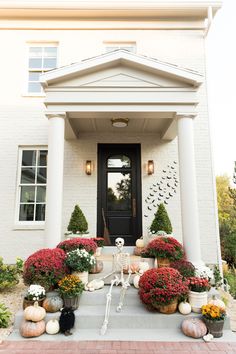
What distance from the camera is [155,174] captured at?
707cm

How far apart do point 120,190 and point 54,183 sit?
247 centimetres

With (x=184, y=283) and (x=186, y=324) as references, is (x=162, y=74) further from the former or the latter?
(x=186, y=324)

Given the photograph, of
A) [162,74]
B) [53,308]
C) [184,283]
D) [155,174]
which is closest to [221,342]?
[184,283]

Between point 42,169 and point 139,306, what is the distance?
14.8 feet

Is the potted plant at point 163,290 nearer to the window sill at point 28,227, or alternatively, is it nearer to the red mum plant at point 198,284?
the red mum plant at point 198,284

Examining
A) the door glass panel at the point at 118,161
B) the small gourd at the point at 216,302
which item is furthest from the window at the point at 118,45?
the small gourd at the point at 216,302

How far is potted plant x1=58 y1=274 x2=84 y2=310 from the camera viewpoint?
4039 millimetres

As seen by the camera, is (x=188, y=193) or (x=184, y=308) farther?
(x=188, y=193)

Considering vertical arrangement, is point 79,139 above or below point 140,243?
above

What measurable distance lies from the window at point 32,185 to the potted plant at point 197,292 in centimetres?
432

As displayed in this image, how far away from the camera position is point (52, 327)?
373 centimetres

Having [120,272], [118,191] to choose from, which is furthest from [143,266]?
[118,191]

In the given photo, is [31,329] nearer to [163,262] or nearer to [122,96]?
[163,262]

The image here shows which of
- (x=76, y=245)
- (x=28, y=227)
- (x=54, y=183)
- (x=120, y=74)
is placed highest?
(x=120, y=74)
